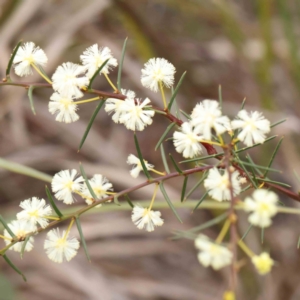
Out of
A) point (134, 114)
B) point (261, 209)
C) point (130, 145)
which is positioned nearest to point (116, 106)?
point (134, 114)

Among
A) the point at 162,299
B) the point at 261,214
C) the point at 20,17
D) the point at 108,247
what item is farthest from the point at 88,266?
the point at 261,214

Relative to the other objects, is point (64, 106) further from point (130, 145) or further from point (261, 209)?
point (130, 145)

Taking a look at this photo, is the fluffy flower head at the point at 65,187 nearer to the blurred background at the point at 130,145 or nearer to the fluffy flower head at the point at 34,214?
the fluffy flower head at the point at 34,214

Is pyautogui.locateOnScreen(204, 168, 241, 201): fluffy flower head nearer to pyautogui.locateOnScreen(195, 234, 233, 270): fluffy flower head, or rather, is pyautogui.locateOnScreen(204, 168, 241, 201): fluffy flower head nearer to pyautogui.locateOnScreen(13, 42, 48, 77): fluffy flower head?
pyautogui.locateOnScreen(195, 234, 233, 270): fluffy flower head

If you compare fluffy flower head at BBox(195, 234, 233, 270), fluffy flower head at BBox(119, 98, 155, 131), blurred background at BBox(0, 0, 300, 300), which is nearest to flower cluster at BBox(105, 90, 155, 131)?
fluffy flower head at BBox(119, 98, 155, 131)

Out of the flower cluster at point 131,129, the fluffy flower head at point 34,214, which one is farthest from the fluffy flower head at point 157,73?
the fluffy flower head at point 34,214
